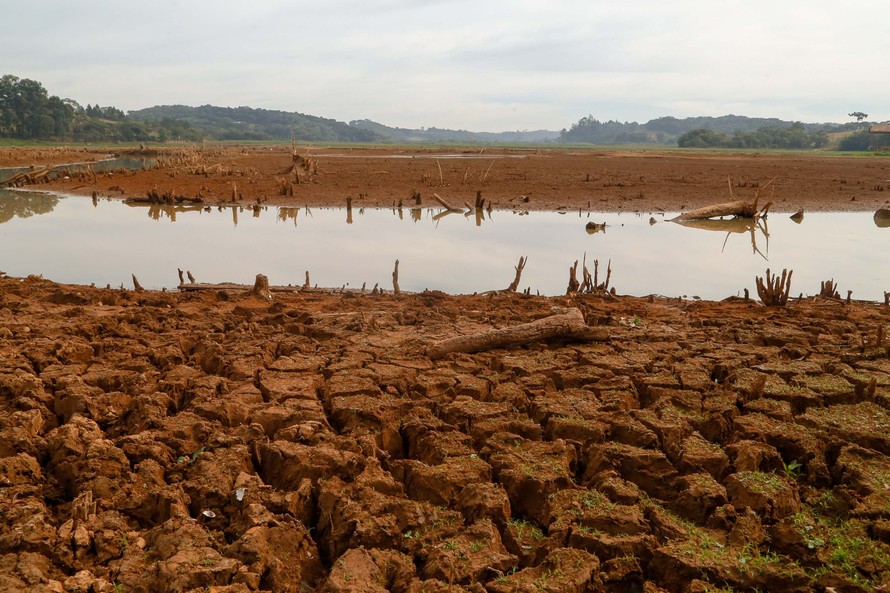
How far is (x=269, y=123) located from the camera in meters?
161

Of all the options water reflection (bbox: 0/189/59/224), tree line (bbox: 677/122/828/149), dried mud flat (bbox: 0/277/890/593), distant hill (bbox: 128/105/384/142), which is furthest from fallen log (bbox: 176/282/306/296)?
distant hill (bbox: 128/105/384/142)

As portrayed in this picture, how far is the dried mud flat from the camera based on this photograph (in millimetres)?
3248

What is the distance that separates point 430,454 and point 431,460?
5 centimetres

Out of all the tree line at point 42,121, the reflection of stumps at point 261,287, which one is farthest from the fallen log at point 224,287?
the tree line at point 42,121

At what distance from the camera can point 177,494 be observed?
3684 millimetres

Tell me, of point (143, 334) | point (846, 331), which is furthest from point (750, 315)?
point (143, 334)

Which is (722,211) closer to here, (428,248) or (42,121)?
(428,248)

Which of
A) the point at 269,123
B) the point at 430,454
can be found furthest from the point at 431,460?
the point at 269,123

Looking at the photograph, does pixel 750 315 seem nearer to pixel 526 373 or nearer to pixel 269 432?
pixel 526 373

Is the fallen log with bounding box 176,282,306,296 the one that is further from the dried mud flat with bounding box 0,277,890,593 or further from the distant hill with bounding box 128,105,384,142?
the distant hill with bounding box 128,105,384,142

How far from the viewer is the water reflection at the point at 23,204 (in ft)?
56.6

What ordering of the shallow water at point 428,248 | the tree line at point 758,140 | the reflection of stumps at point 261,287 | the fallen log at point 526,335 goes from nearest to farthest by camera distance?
the fallen log at point 526,335
the reflection of stumps at point 261,287
the shallow water at point 428,248
the tree line at point 758,140

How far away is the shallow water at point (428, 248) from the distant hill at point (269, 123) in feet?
384

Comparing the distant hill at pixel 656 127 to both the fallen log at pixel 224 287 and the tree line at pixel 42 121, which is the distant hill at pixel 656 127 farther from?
the fallen log at pixel 224 287
